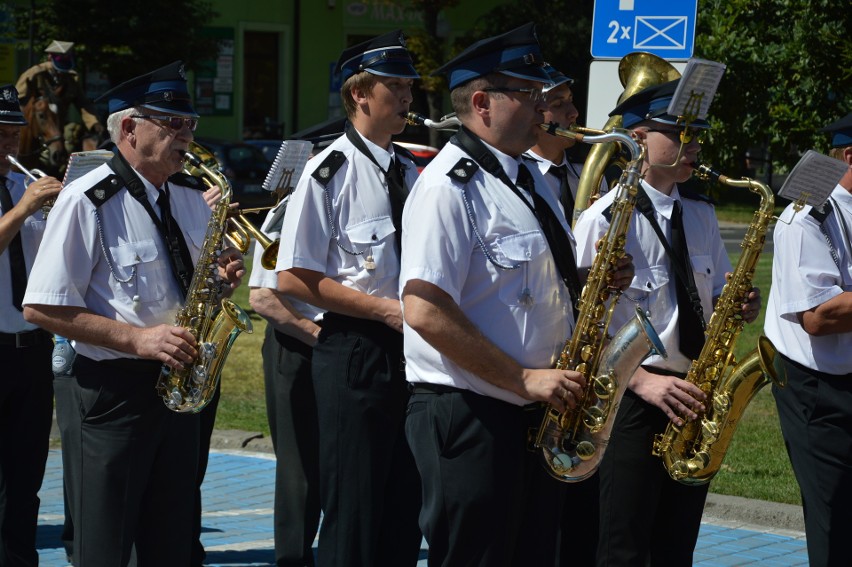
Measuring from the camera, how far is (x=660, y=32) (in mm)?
7844

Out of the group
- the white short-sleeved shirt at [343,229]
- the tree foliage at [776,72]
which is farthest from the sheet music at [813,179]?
the tree foliage at [776,72]

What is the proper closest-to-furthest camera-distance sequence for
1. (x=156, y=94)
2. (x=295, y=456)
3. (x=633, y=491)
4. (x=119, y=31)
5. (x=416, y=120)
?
(x=156, y=94), (x=633, y=491), (x=416, y=120), (x=295, y=456), (x=119, y=31)

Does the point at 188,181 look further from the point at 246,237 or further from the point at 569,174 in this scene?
the point at 569,174

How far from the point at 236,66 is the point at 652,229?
31549 mm

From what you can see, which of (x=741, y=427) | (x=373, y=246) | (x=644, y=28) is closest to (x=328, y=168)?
(x=373, y=246)

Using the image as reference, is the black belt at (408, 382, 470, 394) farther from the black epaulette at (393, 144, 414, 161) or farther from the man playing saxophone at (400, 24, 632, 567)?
the black epaulette at (393, 144, 414, 161)

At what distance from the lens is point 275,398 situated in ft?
22.6

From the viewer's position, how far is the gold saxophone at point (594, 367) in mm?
4410

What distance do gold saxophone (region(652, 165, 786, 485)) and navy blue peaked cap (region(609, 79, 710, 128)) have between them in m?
0.31

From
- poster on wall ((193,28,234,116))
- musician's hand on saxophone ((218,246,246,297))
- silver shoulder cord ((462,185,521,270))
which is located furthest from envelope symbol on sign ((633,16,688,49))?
poster on wall ((193,28,234,116))

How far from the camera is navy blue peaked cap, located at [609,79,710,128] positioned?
17.3 feet

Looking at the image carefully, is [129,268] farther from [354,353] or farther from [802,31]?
[802,31]

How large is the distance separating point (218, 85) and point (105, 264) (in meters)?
31.4

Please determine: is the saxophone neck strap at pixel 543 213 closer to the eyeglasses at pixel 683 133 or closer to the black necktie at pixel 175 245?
the eyeglasses at pixel 683 133
